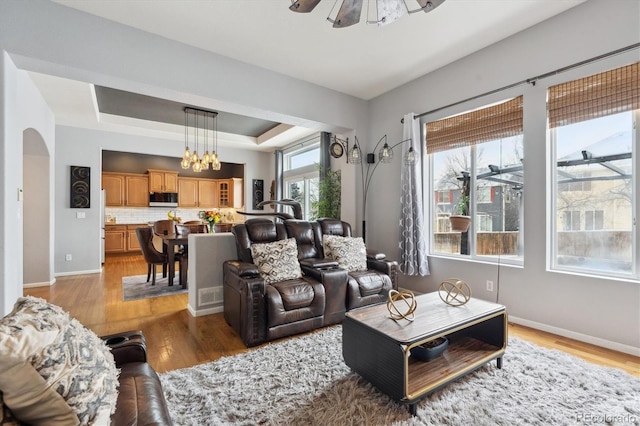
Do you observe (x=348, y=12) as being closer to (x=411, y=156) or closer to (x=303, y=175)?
(x=411, y=156)

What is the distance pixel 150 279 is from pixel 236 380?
13.0 feet

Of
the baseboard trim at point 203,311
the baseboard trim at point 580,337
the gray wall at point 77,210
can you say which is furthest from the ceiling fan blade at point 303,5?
the gray wall at point 77,210

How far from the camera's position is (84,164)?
5.67 m

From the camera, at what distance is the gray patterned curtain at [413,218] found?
151 inches

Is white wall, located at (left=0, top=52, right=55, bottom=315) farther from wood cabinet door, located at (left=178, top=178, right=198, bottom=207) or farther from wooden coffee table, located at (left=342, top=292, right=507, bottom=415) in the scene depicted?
wood cabinet door, located at (left=178, top=178, right=198, bottom=207)

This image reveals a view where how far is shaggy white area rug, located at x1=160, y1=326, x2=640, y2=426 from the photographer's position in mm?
1676

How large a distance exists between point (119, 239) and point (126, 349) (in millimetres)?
7668

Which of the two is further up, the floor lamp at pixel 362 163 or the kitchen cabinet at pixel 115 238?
the floor lamp at pixel 362 163

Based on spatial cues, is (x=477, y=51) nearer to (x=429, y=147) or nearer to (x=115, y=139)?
(x=429, y=147)

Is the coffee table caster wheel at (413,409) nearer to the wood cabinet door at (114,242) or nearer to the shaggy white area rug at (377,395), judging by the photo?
the shaggy white area rug at (377,395)

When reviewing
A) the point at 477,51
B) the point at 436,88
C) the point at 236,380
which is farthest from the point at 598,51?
the point at 236,380

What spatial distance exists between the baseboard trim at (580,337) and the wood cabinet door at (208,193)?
820 centimetres

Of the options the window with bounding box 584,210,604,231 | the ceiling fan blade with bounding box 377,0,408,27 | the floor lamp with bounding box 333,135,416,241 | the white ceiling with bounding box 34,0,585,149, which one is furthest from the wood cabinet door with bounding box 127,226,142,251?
the window with bounding box 584,210,604,231

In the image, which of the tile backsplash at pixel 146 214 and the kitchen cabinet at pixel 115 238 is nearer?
the kitchen cabinet at pixel 115 238
